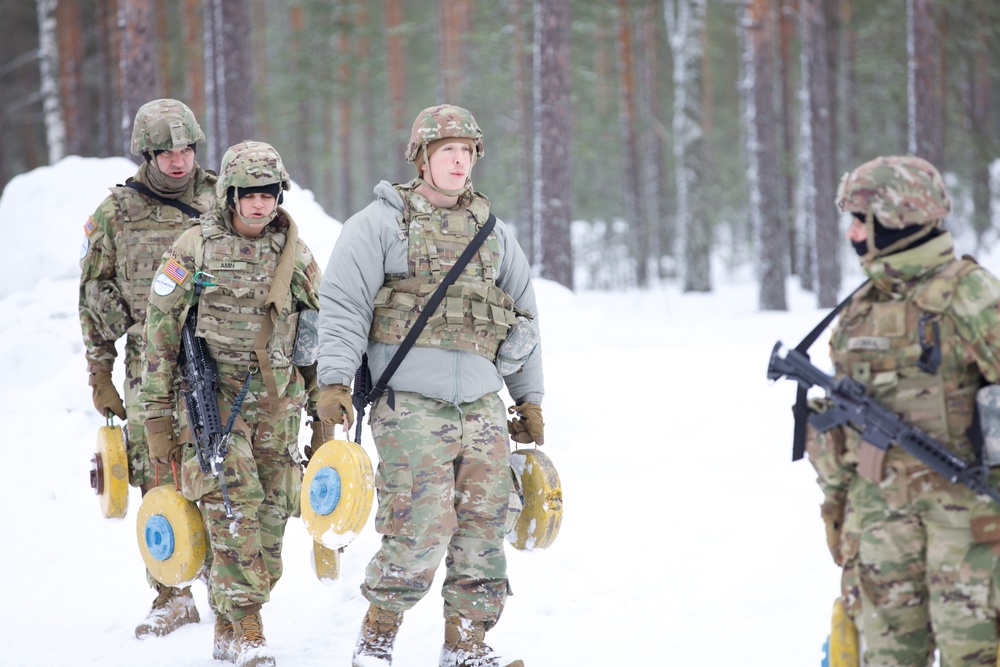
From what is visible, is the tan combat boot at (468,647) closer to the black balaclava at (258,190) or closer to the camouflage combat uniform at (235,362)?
the camouflage combat uniform at (235,362)

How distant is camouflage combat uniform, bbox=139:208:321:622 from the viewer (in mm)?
4703

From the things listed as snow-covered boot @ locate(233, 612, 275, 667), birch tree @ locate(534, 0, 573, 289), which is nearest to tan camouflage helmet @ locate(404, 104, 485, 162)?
snow-covered boot @ locate(233, 612, 275, 667)

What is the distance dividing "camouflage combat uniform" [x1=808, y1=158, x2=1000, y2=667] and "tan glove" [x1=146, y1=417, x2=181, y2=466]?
10.1 feet

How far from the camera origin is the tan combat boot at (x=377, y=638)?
4.25 metres

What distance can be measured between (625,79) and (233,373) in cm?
1972

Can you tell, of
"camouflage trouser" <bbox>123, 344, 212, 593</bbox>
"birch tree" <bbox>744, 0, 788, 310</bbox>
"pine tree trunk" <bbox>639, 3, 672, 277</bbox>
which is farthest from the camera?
"pine tree trunk" <bbox>639, 3, 672, 277</bbox>

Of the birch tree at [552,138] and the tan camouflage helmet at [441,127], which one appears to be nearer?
the tan camouflage helmet at [441,127]

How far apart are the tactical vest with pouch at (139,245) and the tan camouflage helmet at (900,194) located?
3.68 meters

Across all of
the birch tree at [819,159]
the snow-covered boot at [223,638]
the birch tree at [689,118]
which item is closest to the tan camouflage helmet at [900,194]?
the snow-covered boot at [223,638]

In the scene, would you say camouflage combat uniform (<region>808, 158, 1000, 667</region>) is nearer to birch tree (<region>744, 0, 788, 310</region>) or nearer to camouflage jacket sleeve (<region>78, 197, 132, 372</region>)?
camouflage jacket sleeve (<region>78, 197, 132, 372</region>)

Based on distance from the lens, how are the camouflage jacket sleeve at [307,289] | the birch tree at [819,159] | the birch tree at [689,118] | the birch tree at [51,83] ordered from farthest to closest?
the birch tree at [689,118]
the birch tree at [51,83]
the birch tree at [819,159]
the camouflage jacket sleeve at [307,289]

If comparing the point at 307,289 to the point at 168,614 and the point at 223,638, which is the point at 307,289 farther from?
the point at 168,614

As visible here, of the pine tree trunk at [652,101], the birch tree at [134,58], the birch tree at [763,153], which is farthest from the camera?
the pine tree trunk at [652,101]

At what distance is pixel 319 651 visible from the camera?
4.95 meters
